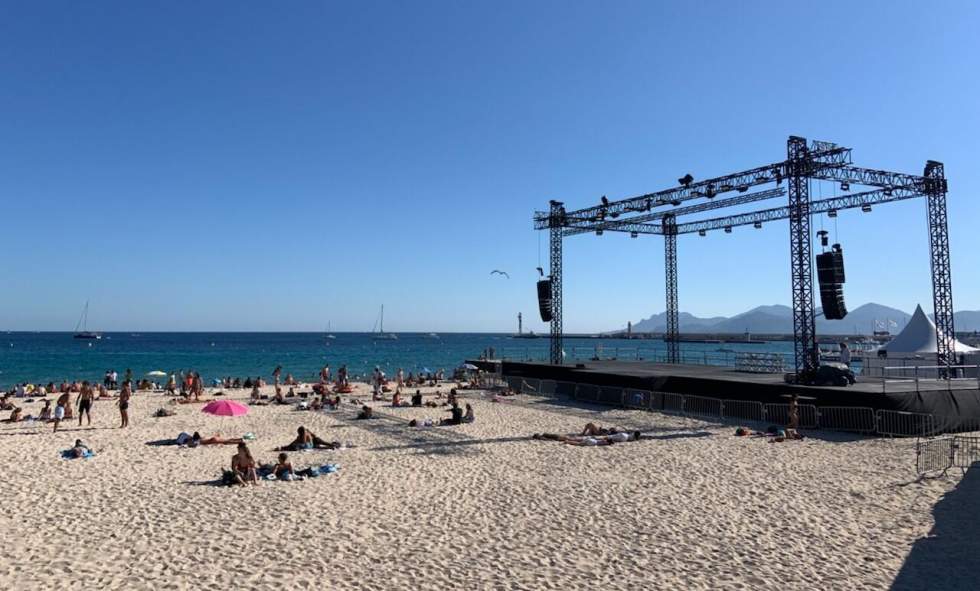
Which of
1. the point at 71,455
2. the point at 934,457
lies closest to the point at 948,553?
the point at 934,457

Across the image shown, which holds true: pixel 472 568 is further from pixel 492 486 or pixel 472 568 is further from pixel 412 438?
pixel 412 438

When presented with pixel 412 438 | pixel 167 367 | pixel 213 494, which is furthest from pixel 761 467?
pixel 167 367

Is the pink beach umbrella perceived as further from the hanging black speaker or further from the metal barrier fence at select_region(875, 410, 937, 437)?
the hanging black speaker

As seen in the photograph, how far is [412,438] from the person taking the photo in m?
16.6

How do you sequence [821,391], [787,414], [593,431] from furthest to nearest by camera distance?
[787,414] < [821,391] < [593,431]

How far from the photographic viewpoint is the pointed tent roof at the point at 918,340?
25.8 meters

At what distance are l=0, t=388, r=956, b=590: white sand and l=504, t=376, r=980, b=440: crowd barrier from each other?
3.86 ft

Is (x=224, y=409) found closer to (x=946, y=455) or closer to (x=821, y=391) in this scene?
(x=821, y=391)

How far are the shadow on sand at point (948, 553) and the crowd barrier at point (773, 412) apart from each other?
443cm

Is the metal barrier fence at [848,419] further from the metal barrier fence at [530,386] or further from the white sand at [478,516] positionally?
the metal barrier fence at [530,386]

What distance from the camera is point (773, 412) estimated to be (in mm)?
18766

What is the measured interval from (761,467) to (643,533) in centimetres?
543

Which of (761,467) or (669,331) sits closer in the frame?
(761,467)

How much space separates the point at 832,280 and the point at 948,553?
16.4 metres
